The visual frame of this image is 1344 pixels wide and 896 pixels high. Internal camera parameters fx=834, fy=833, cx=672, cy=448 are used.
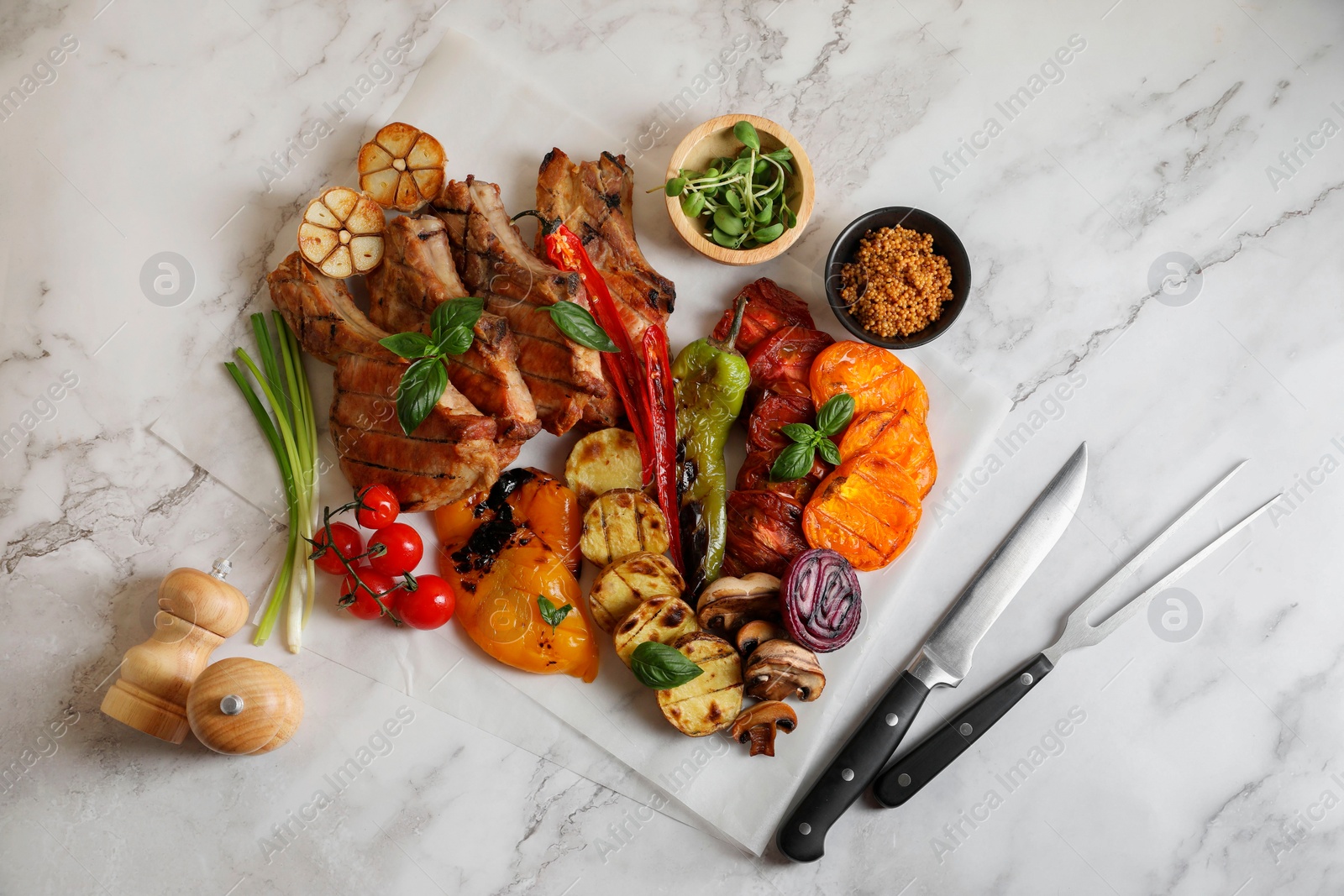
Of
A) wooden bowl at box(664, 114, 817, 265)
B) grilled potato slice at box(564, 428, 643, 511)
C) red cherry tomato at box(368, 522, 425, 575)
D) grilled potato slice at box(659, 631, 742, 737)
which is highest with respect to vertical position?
wooden bowl at box(664, 114, 817, 265)

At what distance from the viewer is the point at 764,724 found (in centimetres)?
271

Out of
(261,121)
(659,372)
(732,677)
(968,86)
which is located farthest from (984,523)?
(261,121)

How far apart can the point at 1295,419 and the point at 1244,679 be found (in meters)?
0.97

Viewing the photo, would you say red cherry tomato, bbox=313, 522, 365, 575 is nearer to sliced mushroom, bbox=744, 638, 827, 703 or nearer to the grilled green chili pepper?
the grilled green chili pepper

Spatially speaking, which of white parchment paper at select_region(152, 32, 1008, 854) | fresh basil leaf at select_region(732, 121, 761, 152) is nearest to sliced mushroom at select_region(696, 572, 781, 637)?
white parchment paper at select_region(152, 32, 1008, 854)

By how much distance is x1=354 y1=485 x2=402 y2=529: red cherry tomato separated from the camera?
258 cm

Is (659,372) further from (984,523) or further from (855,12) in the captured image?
(855,12)

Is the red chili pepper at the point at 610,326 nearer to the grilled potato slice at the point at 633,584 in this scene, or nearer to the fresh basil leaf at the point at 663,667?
the grilled potato slice at the point at 633,584

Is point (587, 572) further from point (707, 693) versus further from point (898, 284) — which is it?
point (898, 284)

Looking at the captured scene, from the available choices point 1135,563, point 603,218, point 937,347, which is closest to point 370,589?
point 603,218

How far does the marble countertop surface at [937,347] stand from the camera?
283 cm

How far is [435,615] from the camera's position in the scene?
271cm

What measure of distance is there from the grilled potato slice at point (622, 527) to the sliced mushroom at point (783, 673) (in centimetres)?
47

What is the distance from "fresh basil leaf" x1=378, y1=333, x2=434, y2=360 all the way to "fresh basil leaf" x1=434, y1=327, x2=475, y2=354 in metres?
0.03
